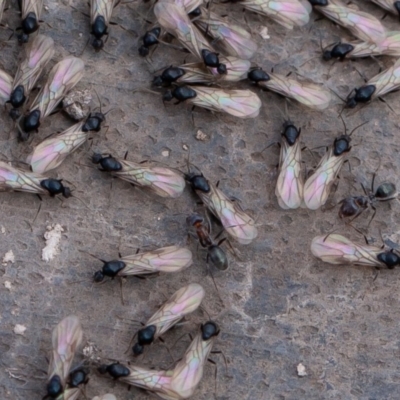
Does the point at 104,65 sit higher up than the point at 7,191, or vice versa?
the point at 104,65

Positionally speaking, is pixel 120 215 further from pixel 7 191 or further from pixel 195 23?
pixel 195 23

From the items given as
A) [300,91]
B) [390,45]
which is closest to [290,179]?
[300,91]

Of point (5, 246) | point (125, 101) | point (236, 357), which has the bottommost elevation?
point (236, 357)

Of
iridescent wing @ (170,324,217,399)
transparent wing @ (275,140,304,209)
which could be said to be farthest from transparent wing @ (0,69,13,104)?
iridescent wing @ (170,324,217,399)

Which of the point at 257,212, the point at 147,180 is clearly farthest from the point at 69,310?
the point at 257,212

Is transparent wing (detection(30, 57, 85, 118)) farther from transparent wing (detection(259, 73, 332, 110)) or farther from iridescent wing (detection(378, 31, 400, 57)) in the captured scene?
iridescent wing (detection(378, 31, 400, 57))

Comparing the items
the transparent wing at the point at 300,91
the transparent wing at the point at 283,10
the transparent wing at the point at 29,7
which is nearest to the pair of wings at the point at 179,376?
the transparent wing at the point at 300,91

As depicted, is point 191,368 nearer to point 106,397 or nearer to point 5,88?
point 106,397
